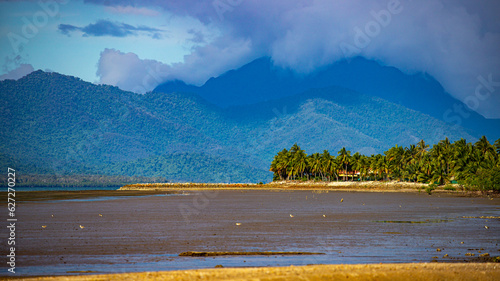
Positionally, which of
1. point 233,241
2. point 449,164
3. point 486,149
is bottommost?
point 233,241

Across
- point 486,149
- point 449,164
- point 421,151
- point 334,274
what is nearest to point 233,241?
point 334,274

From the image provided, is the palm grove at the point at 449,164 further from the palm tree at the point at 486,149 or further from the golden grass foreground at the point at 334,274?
the golden grass foreground at the point at 334,274

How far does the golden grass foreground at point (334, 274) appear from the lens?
60.6 feet

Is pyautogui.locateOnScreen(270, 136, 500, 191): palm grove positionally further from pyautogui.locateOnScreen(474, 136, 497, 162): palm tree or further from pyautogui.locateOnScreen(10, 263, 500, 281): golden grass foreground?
pyautogui.locateOnScreen(10, 263, 500, 281): golden grass foreground

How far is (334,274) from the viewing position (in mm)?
18844

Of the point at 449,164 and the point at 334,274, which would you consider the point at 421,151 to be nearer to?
the point at 449,164

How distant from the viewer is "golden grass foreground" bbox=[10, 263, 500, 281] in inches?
728

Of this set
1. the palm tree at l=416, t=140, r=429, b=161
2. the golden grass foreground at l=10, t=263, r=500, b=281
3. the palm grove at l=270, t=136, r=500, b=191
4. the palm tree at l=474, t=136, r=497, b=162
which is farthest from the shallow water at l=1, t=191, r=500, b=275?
the palm tree at l=416, t=140, r=429, b=161

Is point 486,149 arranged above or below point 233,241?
above

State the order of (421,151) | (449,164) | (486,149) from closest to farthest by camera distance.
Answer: (486,149) < (449,164) < (421,151)

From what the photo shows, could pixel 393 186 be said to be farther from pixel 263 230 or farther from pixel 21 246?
pixel 21 246

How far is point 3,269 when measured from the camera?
2273cm

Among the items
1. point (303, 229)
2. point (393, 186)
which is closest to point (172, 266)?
point (303, 229)

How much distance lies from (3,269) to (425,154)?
6630 inches
